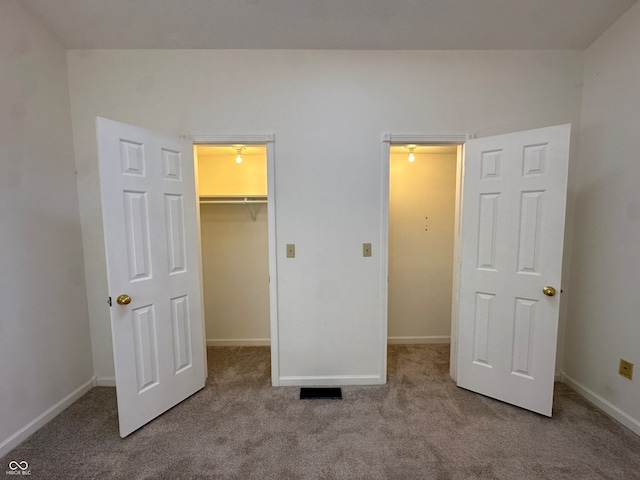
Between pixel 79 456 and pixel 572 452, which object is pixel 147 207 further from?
pixel 572 452

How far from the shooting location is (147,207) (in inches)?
64.1

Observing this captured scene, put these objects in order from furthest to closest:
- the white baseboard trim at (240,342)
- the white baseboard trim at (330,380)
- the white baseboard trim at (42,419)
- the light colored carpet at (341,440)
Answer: the white baseboard trim at (240,342) → the white baseboard trim at (330,380) → the white baseboard trim at (42,419) → the light colored carpet at (341,440)

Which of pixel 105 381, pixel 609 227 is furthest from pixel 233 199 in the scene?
pixel 609 227

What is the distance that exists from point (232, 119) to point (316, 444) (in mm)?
2365

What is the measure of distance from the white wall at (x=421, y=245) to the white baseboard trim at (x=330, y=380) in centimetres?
82

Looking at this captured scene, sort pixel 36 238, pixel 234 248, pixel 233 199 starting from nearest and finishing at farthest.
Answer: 1. pixel 36 238
2. pixel 233 199
3. pixel 234 248

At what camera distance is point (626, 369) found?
165 cm

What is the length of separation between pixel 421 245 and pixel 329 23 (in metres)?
2.19

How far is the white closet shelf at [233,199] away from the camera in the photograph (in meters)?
2.43

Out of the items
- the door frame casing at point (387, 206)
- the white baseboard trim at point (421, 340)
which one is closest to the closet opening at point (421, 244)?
the white baseboard trim at point (421, 340)

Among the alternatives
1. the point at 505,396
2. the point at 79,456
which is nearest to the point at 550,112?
the point at 505,396

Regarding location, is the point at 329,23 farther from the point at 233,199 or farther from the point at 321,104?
the point at 233,199

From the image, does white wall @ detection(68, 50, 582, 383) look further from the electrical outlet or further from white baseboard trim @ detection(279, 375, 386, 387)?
the electrical outlet

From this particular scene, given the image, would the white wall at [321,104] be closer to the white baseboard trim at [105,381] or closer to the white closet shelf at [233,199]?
the white closet shelf at [233,199]
